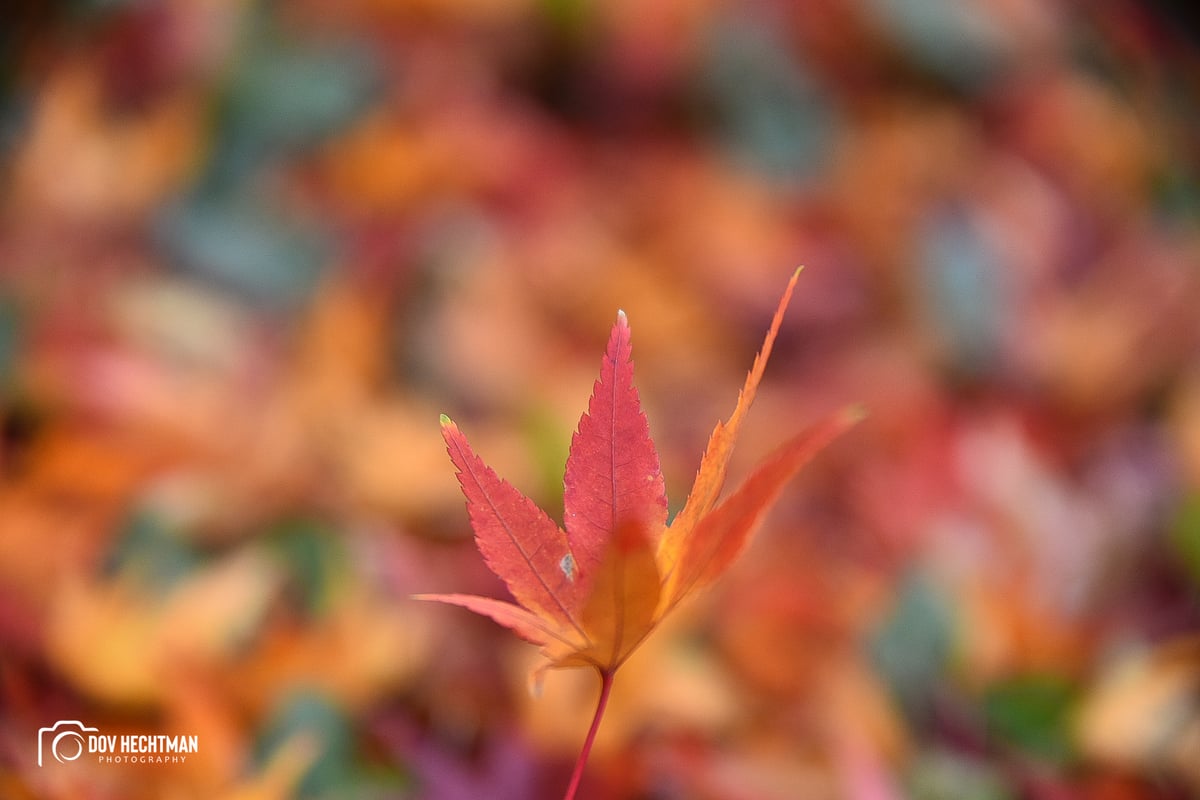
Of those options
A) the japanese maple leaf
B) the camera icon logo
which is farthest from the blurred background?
the japanese maple leaf

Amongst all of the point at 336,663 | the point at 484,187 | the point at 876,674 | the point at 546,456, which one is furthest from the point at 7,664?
the point at 484,187

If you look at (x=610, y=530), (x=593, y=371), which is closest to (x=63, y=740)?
(x=610, y=530)

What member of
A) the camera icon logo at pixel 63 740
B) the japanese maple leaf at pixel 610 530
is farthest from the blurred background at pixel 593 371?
the japanese maple leaf at pixel 610 530

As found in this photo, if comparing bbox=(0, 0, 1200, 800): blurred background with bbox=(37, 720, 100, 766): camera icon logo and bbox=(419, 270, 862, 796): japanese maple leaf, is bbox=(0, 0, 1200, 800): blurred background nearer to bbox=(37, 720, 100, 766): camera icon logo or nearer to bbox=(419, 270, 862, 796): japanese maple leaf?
bbox=(37, 720, 100, 766): camera icon logo

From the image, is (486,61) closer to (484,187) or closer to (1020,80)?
(484,187)

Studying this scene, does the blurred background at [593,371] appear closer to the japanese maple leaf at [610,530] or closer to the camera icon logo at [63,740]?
the camera icon logo at [63,740]

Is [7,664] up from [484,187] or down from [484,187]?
down

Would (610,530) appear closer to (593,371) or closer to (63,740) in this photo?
(63,740)
